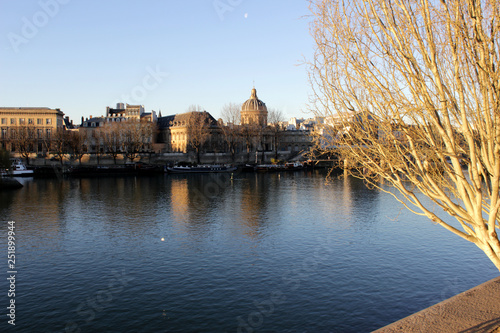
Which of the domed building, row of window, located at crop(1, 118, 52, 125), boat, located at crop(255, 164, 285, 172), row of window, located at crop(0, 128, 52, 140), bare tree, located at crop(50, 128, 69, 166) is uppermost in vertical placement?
the domed building

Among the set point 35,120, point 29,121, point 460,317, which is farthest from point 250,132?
point 460,317

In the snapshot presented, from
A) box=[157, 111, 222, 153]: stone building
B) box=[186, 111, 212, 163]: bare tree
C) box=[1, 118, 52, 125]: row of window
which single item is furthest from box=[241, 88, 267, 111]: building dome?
box=[1, 118, 52, 125]: row of window

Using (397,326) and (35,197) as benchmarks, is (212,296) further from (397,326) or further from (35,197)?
(35,197)

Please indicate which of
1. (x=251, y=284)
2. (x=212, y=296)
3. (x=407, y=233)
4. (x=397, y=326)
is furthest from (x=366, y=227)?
(x=397, y=326)

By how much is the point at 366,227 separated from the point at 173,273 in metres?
14.3

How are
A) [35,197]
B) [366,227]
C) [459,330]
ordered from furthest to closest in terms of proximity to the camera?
[35,197] < [366,227] < [459,330]

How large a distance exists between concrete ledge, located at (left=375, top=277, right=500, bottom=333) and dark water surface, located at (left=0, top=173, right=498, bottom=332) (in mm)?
2892

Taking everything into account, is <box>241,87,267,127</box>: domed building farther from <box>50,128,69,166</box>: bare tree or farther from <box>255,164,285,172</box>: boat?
<box>50,128,69,166</box>: bare tree

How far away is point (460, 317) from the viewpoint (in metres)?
11.2

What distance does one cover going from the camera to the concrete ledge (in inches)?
415

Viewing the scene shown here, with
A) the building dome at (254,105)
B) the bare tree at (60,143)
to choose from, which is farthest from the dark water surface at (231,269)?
the building dome at (254,105)

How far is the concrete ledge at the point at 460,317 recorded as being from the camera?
10547 millimetres

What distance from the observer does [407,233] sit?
26.8 metres

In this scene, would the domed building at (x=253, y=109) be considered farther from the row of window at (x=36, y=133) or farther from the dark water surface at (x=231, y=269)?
the dark water surface at (x=231, y=269)
